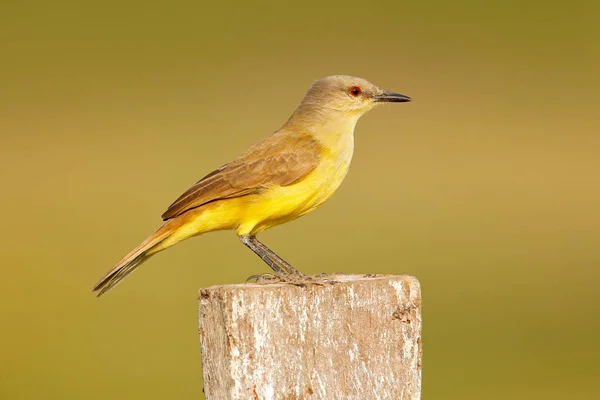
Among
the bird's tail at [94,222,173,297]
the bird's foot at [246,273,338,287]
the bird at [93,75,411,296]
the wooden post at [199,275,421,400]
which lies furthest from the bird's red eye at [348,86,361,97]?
the wooden post at [199,275,421,400]

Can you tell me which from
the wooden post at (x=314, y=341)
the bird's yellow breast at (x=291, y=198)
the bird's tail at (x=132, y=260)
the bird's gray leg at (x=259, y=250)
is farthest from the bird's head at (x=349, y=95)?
the wooden post at (x=314, y=341)

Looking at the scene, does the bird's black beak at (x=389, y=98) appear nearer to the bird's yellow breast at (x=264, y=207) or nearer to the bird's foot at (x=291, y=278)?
the bird's yellow breast at (x=264, y=207)

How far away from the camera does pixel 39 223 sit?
15.1 m

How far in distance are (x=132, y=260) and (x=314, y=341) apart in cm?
207

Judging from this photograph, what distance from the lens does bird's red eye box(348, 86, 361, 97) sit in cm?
709

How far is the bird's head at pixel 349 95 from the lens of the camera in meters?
6.99

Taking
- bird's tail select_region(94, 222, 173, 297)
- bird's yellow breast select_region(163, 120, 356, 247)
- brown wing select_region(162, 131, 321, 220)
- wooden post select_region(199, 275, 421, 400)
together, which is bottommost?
wooden post select_region(199, 275, 421, 400)

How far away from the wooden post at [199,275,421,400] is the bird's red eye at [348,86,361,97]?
2960mm

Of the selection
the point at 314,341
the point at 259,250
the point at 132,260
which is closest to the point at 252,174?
the point at 259,250

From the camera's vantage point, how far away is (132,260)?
19.5 feet

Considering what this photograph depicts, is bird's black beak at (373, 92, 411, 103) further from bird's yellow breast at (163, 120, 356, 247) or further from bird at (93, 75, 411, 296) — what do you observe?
bird's yellow breast at (163, 120, 356, 247)

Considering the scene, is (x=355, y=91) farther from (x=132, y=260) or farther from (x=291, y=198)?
(x=132, y=260)

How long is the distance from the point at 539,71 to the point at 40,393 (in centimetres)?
1479

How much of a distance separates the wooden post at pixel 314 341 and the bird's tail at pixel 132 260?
1.61 m
